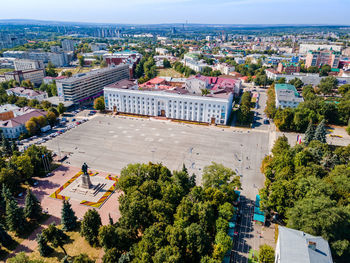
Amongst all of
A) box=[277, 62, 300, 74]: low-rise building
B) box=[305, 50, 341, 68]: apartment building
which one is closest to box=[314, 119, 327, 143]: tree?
box=[277, 62, 300, 74]: low-rise building

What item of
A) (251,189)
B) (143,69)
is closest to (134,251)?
(251,189)

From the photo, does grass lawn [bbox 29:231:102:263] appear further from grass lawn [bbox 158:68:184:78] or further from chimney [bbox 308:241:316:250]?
grass lawn [bbox 158:68:184:78]

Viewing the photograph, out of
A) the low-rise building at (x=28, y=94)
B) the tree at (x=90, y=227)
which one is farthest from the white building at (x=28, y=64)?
the tree at (x=90, y=227)

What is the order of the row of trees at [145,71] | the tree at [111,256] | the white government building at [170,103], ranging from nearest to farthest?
1. the tree at [111,256]
2. the white government building at [170,103]
3. the row of trees at [145,71]

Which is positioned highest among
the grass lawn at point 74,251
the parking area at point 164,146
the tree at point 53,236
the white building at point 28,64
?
the white building at point 28,64

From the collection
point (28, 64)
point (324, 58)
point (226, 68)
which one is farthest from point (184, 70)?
point (28, 64)

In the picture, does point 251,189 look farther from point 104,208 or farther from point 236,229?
point 104,208

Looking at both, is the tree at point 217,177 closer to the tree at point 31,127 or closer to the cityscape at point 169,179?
the cityscape at point 169,179
